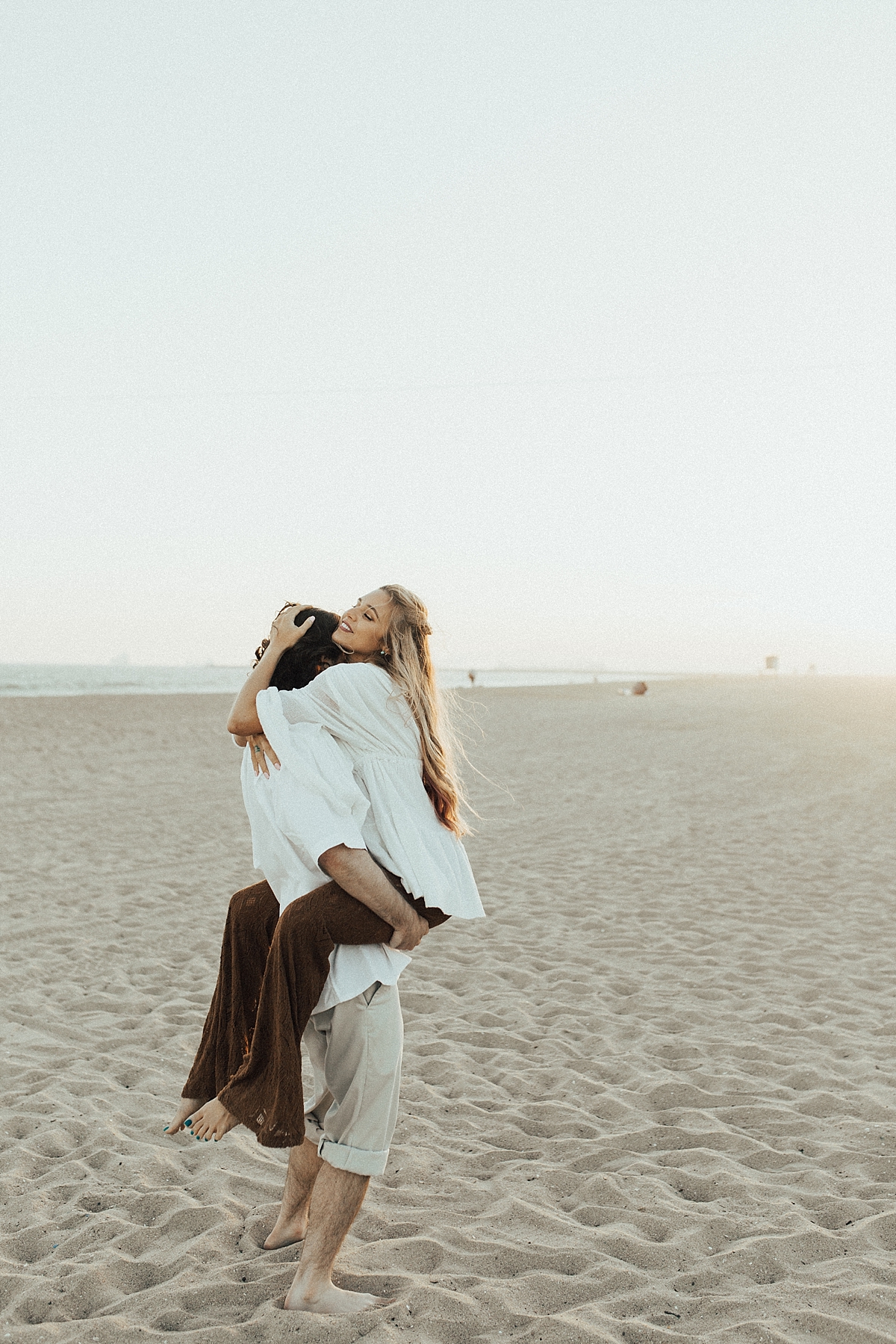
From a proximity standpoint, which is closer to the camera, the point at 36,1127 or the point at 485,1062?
the point at 36,1127

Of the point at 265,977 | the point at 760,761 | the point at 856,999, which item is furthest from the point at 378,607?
the point at 760,761

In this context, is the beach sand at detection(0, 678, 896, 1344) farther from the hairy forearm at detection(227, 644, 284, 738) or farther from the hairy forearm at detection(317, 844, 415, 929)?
the hairy forearm at detection(227, 644, 284, 738)

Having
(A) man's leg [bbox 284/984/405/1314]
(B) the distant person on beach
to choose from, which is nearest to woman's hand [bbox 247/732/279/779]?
(B) the distant person on beach

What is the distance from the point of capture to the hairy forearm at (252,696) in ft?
8.87

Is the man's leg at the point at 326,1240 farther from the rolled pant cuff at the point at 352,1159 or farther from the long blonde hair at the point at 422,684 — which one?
the long blonde hair at the point at 422,684

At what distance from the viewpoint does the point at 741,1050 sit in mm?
4867

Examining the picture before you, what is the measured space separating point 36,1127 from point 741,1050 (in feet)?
10.9

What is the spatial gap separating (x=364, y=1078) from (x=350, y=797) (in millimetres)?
785

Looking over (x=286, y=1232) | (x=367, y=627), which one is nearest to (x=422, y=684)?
(x=367, y=627)

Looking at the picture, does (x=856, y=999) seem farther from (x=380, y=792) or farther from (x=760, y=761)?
(x=760, y=761)

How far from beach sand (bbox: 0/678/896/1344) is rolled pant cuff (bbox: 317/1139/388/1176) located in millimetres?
450

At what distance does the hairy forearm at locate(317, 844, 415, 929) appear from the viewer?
2.55 meters

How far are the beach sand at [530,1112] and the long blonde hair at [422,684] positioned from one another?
1.49m

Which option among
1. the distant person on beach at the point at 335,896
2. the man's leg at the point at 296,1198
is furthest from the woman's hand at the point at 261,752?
the man's leg at the point at 296,1198
